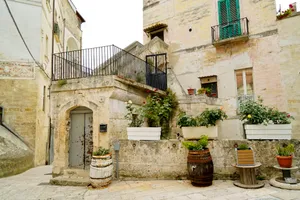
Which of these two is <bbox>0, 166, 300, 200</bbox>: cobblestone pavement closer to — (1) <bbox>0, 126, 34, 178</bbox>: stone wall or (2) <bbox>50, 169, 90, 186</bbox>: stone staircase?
(2) <bbox>50, 169, 90, 186</bbox>: stone staircase

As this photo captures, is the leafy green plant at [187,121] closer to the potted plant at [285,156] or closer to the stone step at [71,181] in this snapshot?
the potted plant at [285,156]

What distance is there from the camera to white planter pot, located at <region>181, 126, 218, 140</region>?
5480 mm

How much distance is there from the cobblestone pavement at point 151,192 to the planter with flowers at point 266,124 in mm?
1197

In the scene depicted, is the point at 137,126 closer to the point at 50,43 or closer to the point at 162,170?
→ the point at 162,170

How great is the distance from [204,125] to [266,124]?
1.48 m

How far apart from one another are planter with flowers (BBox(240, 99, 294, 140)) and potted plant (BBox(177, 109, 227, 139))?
2.24ft

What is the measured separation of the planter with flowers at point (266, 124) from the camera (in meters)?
5.04

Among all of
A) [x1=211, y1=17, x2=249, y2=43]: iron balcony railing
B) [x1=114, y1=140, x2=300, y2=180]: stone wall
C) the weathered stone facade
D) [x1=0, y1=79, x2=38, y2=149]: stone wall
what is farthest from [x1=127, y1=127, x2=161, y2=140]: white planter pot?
Answer: [x1=211, y1=17, x2=249, y2=43]: iron balcony railing

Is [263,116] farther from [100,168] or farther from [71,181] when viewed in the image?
[71,181]

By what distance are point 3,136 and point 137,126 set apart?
6216 mm

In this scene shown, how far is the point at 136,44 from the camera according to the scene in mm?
10766

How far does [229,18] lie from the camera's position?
11.1 meters

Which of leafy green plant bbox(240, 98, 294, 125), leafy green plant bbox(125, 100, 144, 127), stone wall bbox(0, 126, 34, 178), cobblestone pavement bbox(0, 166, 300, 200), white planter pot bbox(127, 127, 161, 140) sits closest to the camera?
cobblestone pavement bbox(0, 166, 300, 200)

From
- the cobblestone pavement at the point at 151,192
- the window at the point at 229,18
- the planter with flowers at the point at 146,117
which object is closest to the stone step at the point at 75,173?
the cobblestone pavement at the point at 151,192
